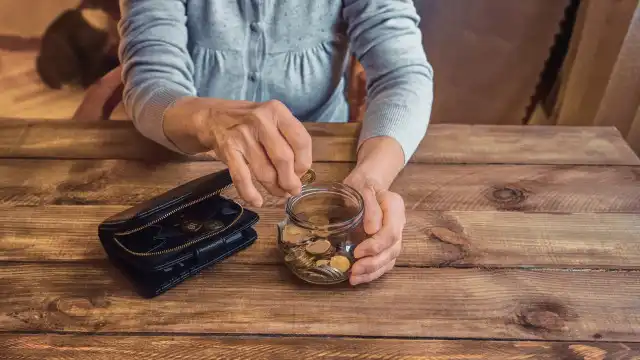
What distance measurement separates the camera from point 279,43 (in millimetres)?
1188

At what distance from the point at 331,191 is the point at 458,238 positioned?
0.19 metres

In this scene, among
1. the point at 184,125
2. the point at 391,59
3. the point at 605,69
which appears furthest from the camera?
the point at 605,69

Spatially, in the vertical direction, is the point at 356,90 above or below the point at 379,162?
below

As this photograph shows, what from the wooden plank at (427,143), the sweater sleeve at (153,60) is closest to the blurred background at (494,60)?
the wooden plank at (427,143)

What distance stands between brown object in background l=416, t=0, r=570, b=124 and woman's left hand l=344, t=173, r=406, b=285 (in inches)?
41.0

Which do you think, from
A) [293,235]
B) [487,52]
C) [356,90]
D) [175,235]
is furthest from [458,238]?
[487,52]

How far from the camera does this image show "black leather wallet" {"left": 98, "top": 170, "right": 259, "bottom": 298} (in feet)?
2.47

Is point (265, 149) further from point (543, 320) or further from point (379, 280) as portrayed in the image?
point (543, 320)

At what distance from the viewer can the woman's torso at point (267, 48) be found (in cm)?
114

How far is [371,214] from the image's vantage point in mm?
796

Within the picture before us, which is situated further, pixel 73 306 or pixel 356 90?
pixel 356 90

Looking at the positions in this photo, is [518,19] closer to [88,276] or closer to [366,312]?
[366,312]

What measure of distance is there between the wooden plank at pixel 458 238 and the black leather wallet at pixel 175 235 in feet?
0.12

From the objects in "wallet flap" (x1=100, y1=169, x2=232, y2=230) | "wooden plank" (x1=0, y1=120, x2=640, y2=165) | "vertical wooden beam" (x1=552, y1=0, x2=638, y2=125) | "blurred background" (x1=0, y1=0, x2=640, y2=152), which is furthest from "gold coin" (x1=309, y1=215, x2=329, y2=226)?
"vertical wooden beam" (x1=552, y1=0, x2=638, y2=125)
